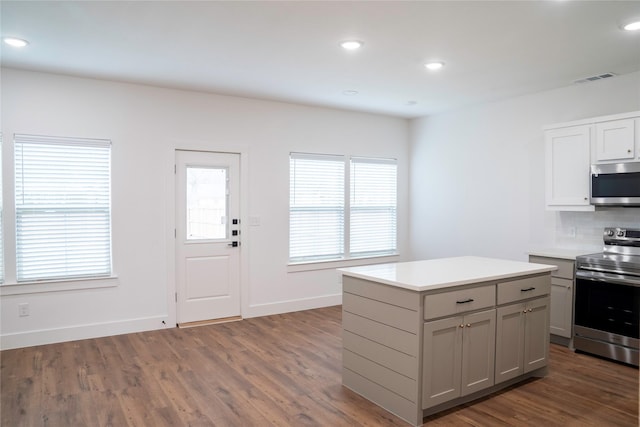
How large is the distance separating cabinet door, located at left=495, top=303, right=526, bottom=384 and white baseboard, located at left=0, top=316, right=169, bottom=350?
11.4 feet

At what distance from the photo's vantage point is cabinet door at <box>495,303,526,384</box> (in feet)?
10.2

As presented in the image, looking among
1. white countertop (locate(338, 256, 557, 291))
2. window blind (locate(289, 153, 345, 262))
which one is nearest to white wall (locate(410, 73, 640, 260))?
window blind (locate(289, 153, 345, 262))

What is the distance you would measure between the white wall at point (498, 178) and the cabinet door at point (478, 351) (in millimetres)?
2240

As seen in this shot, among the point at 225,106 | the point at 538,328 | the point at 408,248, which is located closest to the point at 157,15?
the point at 225,106

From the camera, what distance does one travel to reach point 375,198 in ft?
21.5

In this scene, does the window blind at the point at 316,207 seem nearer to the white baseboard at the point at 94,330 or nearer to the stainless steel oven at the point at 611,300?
the white baseboard at the point at 94,330

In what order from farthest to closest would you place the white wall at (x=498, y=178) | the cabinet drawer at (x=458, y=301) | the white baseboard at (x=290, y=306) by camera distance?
1. the white baseboard at (x=290, y=306)
2. the white wall at (x=498, y=178)
3. the cabinet drawer at (x=458, y=301)

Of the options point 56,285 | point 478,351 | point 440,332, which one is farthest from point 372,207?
point 56,285

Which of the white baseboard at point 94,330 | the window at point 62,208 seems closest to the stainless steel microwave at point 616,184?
the white baseboard at point 94,330

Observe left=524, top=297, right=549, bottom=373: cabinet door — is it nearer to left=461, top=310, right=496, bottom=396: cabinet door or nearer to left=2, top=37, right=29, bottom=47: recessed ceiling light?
left=461, top=310, right=496, bottom=396: cabinet door

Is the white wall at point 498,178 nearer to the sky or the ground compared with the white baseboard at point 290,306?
nearer to the sky

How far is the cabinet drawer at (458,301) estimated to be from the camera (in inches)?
108

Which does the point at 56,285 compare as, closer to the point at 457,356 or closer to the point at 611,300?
the point at 457,356

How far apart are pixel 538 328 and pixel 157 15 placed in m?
3.59
